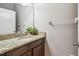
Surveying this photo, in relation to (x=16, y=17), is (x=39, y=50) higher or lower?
lower

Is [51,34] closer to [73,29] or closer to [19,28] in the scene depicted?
[73,29]

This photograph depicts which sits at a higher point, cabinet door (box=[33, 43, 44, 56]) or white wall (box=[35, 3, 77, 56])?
white wall (box=[35, 3, 77, 56])

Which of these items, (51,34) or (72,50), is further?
(51,34)

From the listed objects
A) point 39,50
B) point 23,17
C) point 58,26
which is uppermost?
point 23,17

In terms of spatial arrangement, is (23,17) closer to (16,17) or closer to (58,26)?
(16,17)

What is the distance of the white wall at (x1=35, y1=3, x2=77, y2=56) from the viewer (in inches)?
77.0

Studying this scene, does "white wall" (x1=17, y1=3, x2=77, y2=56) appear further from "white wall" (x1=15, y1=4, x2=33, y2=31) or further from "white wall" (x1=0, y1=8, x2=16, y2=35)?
"white wall" (x1=0, y1=8, x2=16, y2=35)

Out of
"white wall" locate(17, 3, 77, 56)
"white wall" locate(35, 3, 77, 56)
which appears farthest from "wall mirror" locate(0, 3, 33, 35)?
"white wall" locate(35, 3, 77, 56)

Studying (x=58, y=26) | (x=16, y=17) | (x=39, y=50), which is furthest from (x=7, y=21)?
(x=58, y=26)

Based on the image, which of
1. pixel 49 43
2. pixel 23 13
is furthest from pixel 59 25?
pixel 23 13

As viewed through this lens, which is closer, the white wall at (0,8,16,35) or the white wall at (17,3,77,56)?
the white wall at (0,8,16,35)

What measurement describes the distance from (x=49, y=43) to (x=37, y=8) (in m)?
0.54

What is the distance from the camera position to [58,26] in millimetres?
2039

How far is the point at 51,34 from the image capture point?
81.1 inches
